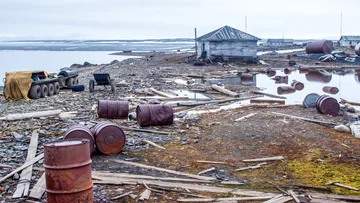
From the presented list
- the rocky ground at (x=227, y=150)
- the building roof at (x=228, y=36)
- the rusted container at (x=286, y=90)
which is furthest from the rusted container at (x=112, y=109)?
the building roof at (x=228, y=36)

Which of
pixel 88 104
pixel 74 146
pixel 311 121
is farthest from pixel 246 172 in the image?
pixel 88 104

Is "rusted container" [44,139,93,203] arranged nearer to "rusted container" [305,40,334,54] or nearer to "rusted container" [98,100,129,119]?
"rusted container" [98,100,129,119]

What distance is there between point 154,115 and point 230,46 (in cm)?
3064

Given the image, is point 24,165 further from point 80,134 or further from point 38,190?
point 38,190

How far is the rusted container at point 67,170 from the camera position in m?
5.78

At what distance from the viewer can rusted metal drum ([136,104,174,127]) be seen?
1191 centimetres

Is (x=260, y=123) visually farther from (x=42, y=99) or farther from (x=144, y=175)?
(x=42, y=99)

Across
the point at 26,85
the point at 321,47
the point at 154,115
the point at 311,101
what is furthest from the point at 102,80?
the point at 321,47

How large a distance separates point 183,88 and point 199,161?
545 inches

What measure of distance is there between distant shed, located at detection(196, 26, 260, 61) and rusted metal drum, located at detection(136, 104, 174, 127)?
2958cm

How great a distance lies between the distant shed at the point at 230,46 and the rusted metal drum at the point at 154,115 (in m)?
29.6

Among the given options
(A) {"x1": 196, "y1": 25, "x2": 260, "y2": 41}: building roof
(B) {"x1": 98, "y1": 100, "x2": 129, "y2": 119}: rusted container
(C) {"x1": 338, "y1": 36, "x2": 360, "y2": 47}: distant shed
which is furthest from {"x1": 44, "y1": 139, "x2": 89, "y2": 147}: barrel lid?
(C) {"x1": 338, "y1": 36, "x2": 360, "y2": 47}: distant shed

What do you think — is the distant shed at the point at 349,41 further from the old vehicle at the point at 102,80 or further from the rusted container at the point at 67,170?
the rusted container at the point at 67,170

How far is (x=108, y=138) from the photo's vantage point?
9.26m
